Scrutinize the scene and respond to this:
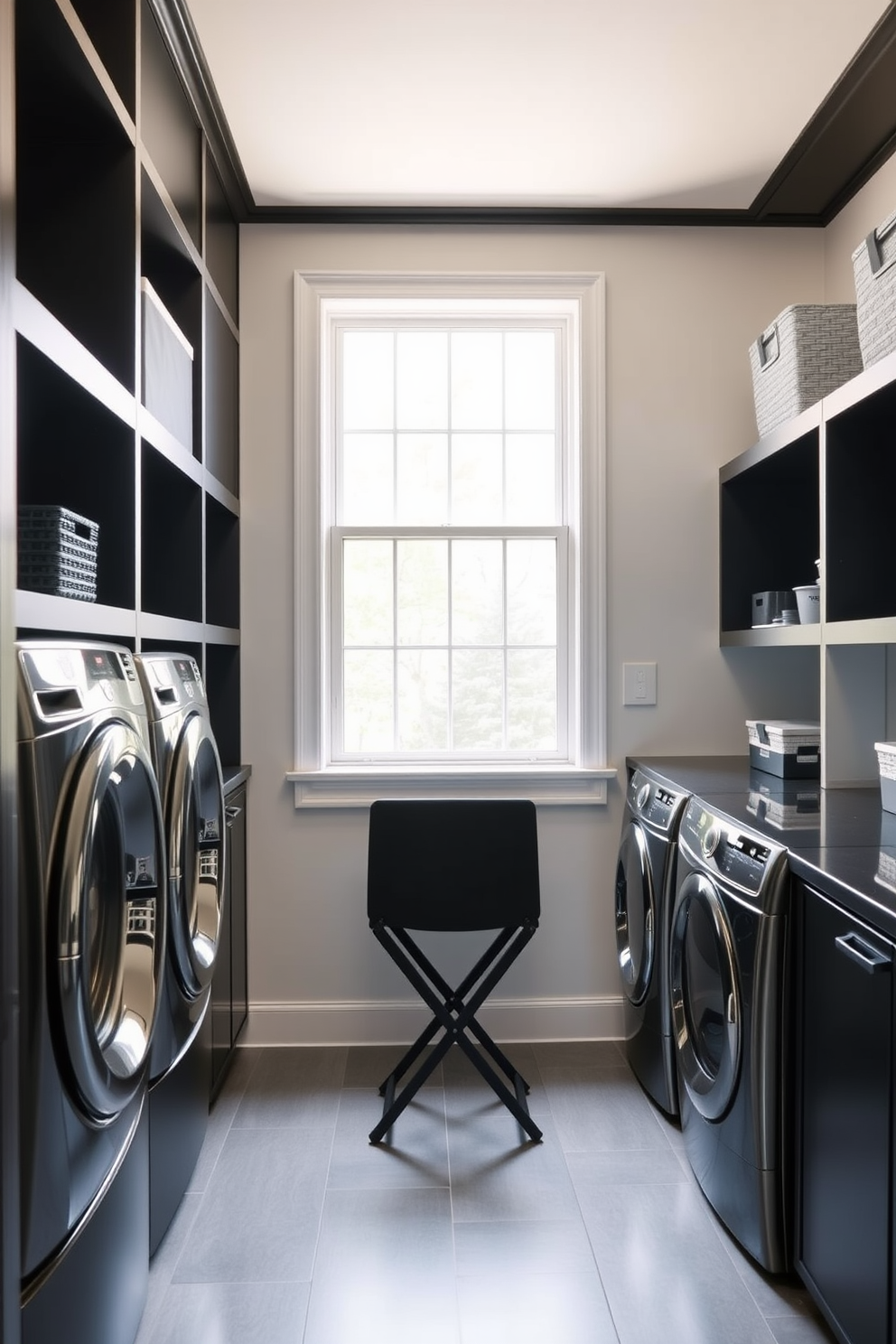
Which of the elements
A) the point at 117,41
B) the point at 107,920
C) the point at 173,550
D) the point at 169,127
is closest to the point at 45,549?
the point at 107,920

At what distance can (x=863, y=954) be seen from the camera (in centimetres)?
145

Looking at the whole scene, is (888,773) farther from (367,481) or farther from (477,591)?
(367,481)

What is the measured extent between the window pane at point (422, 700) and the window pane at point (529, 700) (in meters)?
0.23

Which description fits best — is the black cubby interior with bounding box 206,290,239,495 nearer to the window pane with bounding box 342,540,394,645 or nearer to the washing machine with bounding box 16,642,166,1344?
the window pane with bounding box 342,540,394,645

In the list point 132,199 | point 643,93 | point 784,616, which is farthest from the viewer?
point 784,616

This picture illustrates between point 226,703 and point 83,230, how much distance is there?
156 centimetres

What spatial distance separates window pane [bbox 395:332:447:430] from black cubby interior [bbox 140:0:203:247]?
88 centimetres

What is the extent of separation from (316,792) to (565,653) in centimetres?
97

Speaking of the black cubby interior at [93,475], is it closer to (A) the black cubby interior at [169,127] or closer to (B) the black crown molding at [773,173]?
(A) the black cubby interior at [169,127]

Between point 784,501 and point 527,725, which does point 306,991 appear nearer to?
point 527,725

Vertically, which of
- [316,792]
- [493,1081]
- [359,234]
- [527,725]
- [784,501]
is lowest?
[493,1081]

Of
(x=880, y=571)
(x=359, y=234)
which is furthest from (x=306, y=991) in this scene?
A: (x=359, y=234)

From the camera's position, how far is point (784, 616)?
2.75 metres

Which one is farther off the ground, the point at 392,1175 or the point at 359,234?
the point at 359,234
